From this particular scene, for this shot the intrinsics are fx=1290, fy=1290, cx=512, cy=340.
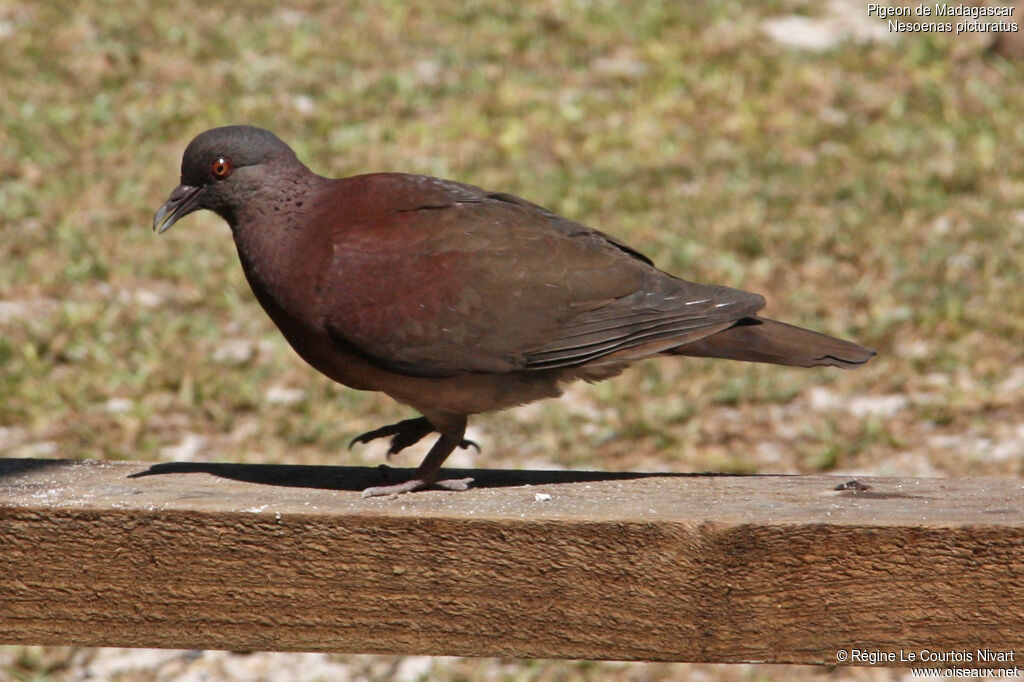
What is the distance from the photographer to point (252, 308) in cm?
662

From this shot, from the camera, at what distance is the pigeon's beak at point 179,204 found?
3379 mm

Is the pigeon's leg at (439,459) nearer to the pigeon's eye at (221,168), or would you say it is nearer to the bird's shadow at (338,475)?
the bird's shadow at (338,475)

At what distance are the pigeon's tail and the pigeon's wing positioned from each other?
0.08 metres

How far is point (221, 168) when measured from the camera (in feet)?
10.8

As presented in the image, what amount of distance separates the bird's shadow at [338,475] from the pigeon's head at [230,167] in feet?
2.45

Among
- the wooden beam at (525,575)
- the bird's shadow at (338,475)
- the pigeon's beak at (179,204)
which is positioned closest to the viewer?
the wooden beam at (525,575)

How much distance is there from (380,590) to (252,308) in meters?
4.59

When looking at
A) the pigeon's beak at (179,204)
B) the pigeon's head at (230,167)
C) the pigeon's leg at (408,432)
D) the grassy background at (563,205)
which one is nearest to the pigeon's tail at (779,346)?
the pigeon's leg at (408,432)

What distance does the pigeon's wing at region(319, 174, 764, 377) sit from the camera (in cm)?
320

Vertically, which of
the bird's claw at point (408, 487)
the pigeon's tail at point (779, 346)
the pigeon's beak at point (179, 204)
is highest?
the pigeon's beak at point (179, 204)

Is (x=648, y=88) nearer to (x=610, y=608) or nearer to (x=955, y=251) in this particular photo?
(x=955, y=251)

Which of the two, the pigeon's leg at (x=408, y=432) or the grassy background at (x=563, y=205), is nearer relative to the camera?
the pigeon's leg at (x=408, y=432)

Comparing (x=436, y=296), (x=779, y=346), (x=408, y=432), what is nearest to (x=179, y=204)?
(x=436, y=296)

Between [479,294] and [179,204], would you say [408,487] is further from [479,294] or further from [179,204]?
[179,204]
